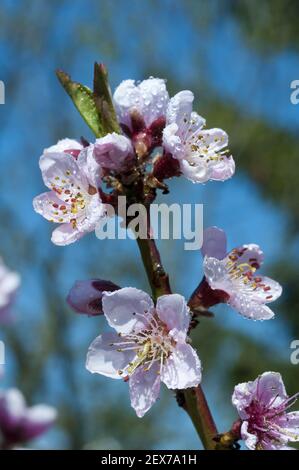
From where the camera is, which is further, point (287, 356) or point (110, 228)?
point (287, 356)

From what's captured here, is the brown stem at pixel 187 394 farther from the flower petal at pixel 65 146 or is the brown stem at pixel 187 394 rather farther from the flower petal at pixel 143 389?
the flower petal at pixel 65 146

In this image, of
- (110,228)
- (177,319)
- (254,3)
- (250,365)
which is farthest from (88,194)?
(254,3)

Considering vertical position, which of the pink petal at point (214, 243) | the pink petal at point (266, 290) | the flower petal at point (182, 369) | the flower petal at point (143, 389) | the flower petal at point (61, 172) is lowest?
the flower petal at point (143, 389)

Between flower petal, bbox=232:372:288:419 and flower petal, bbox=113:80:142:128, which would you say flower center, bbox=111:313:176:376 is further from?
flower petal, bbox=113:80:142:128

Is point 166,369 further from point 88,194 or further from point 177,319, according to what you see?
point 88,194

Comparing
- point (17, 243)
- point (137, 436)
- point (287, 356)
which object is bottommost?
point (137, 436)

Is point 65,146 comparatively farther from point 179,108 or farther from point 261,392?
point 261,392

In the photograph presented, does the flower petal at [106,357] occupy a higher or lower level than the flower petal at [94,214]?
lower

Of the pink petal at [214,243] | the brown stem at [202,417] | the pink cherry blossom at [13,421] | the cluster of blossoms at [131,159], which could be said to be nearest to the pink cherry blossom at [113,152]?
the cluster of blossoms at [131,159]
